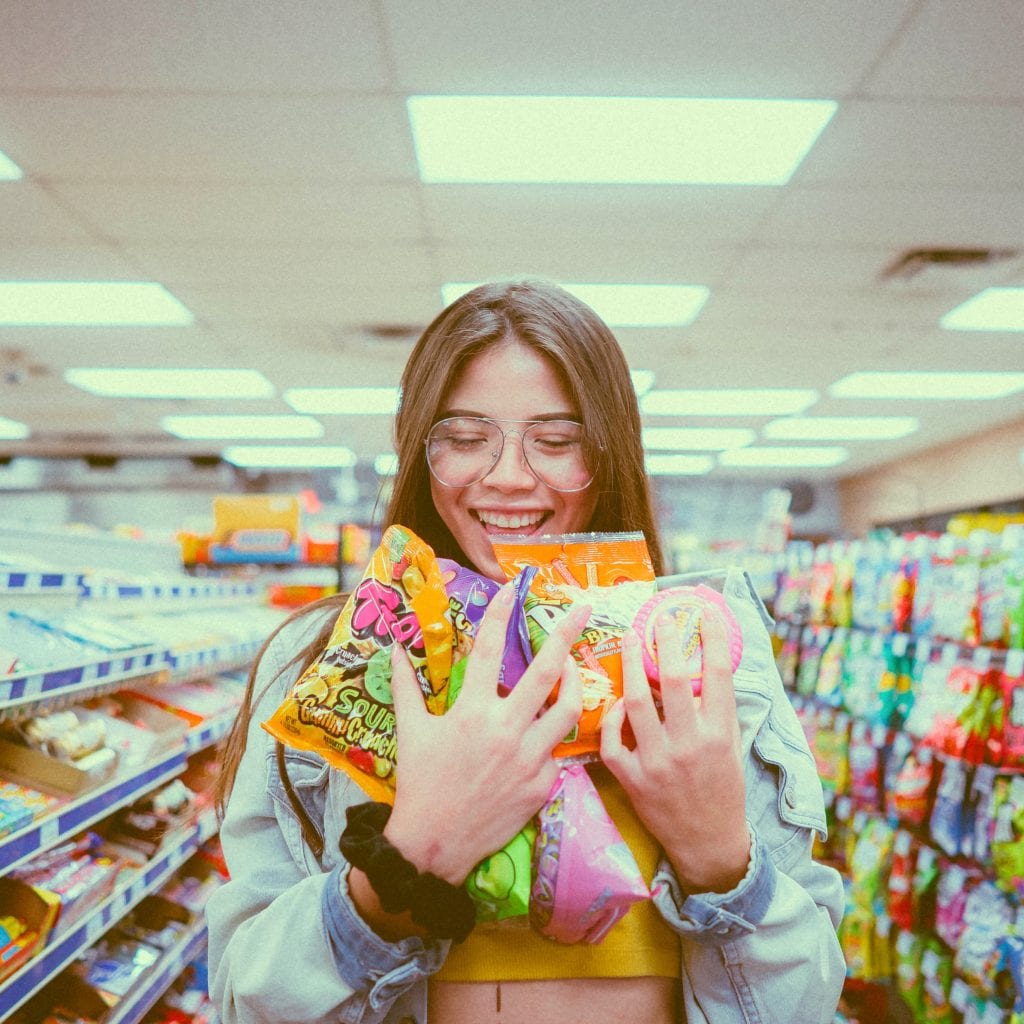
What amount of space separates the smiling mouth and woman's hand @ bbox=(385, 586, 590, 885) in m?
0.25

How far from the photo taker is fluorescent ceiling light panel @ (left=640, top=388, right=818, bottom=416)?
7.39 meters

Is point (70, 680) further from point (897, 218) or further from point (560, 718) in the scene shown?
point (897, 218)

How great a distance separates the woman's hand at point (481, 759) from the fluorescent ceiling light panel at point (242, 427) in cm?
817

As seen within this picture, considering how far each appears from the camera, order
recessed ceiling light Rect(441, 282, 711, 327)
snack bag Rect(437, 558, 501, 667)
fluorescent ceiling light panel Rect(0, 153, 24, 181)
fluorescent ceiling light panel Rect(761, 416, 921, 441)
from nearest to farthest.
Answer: snack bag Rect(437, 558, 501, 667) < fluorescent ceiling light panel Rect(0, 153, 24, 181) < recessed ceiling light Rect(441, 282, 711, 327) < fluorescent ceiling light panel Rect(761, 416, 921, 441)

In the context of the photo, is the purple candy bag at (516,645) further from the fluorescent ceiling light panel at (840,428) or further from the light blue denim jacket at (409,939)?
the fluorescent ceiling light panel at (840,428)

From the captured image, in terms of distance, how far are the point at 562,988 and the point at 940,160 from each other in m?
3.73

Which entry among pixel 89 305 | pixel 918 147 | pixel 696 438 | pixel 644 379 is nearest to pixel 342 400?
pixel 89 305

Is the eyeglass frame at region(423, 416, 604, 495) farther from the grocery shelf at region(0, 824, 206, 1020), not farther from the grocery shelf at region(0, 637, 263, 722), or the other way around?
the grocery shelf at region(0, 824, 206, 1020)

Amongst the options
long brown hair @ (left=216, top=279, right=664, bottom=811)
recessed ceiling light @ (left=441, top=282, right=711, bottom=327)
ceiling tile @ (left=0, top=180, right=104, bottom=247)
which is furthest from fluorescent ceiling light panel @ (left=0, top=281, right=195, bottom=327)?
long brown hair @ (left=216, top=279, right=664, bottom=811)

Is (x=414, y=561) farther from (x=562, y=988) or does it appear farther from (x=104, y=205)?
(x=104, y=205)

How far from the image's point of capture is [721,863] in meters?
0.72

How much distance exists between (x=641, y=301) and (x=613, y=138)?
6.15ft

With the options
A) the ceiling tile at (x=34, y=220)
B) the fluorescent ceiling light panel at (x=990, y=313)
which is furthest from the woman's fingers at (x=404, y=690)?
the fluorescent ceiling light panel at (x=990, y=313)

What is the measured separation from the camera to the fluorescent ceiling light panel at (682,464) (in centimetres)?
1095
